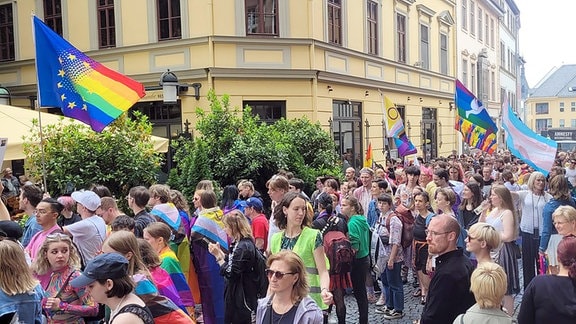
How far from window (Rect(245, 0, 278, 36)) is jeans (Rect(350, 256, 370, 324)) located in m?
10.9

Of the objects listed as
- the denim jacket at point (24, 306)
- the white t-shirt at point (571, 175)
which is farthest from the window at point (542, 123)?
the denim jacket at point (24, 306)

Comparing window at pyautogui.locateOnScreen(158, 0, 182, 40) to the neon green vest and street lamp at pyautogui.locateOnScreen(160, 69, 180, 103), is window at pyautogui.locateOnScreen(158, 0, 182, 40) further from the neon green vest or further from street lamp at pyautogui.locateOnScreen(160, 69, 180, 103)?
the neon green vest

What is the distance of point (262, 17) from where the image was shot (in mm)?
16531

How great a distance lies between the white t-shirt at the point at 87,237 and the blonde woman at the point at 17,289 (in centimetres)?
192

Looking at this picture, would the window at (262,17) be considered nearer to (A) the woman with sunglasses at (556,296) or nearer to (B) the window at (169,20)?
(B) the window at (169,20)

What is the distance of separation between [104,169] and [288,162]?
4.01m

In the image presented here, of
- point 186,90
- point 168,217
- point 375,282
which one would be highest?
point 186,90

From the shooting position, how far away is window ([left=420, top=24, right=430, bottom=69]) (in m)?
26.0

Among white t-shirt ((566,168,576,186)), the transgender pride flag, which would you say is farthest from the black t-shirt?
white t-shirt ((566,168,576,186))

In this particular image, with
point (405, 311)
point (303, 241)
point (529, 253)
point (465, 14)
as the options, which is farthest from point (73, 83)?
point (465, 14)

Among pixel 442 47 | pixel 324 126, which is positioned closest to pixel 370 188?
pixel 324 126

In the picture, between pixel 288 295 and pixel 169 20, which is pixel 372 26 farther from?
pixel 288 295

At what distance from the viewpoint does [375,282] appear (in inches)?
361

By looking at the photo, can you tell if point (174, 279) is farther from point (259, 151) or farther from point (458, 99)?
point (458, 99)
